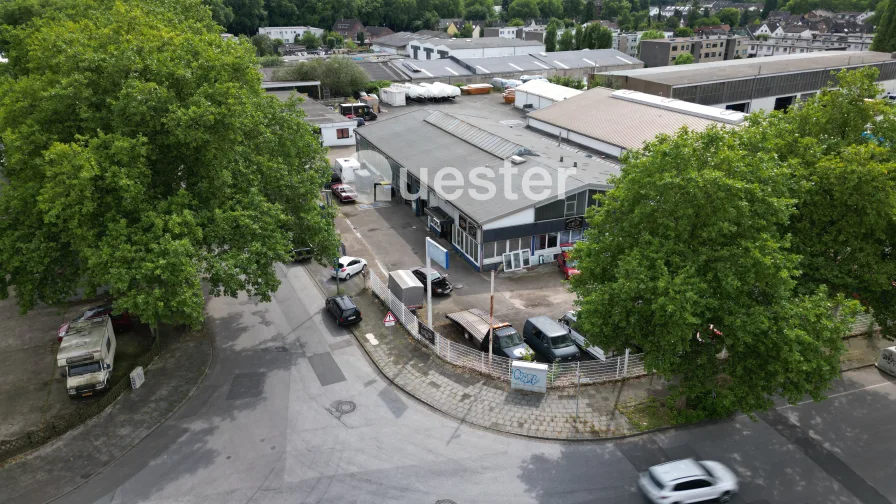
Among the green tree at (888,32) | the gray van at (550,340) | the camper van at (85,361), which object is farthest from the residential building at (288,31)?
the gray van at (550,340)

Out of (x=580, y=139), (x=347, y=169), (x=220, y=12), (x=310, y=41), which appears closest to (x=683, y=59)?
(x=580, y=139)

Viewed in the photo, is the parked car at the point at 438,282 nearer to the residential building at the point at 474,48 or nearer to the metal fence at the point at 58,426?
the metal fence at the point at 58,426

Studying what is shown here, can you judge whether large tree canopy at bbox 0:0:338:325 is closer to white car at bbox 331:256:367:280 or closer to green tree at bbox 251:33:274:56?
white car at bbox 331:256:367:280

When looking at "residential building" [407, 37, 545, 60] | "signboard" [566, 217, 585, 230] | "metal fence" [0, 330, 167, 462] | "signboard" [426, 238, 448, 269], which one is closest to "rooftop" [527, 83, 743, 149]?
"signboard" [566, 217, 585, 230]

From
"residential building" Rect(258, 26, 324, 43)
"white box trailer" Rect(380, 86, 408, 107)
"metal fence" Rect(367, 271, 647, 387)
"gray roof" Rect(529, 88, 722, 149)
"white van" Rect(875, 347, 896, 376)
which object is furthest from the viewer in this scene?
"residential building" Rect(258, 26, 324, 43)

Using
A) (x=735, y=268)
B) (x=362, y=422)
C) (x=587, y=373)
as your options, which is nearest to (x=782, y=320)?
(x=735, y=268)

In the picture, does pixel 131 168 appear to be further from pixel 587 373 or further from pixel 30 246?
pixel 587 373

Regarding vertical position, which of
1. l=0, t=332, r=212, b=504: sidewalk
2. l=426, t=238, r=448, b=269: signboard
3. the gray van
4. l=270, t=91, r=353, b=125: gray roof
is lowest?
l=0, t=332, r=212, b=504: sidewalk
